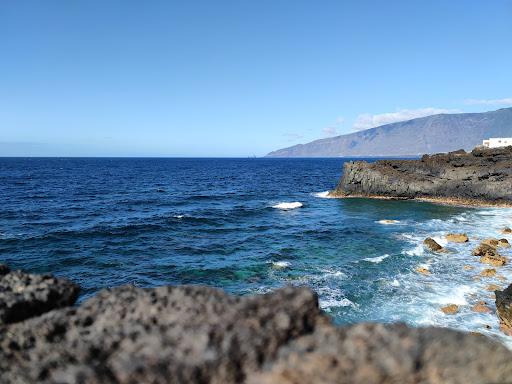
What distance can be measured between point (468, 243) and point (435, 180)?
31771mm

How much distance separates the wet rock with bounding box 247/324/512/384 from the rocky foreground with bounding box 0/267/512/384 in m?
0.01

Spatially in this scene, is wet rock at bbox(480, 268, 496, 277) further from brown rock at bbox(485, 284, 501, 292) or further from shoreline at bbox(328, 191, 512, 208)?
shoreline at bbox(328, 191, 512, 208)

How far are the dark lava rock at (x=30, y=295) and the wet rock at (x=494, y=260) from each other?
30.3 metres

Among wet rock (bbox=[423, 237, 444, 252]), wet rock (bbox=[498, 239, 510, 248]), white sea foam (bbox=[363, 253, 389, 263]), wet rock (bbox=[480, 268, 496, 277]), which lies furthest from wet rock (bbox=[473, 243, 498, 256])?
white sea foam (bbox=[363, 253, 389, 263])

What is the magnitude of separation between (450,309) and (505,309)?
299 centimetres

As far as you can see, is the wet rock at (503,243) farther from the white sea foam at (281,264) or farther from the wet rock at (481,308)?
the white sea foam at (281,264)

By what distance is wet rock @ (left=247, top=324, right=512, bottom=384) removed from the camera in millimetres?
3662

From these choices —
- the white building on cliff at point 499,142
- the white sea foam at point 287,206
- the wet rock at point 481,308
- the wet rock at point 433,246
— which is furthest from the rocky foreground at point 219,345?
the white building on cliff at point 499,142

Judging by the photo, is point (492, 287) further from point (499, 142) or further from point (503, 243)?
point (499, 142)

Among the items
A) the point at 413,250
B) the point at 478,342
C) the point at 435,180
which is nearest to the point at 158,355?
the point at 478,342

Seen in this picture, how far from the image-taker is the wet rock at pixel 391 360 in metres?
3.66

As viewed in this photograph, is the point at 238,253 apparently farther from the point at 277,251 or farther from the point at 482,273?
the point at 482,273

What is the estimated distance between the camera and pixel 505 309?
56.1ft

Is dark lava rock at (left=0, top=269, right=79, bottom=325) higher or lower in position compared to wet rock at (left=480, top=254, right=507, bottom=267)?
higher
